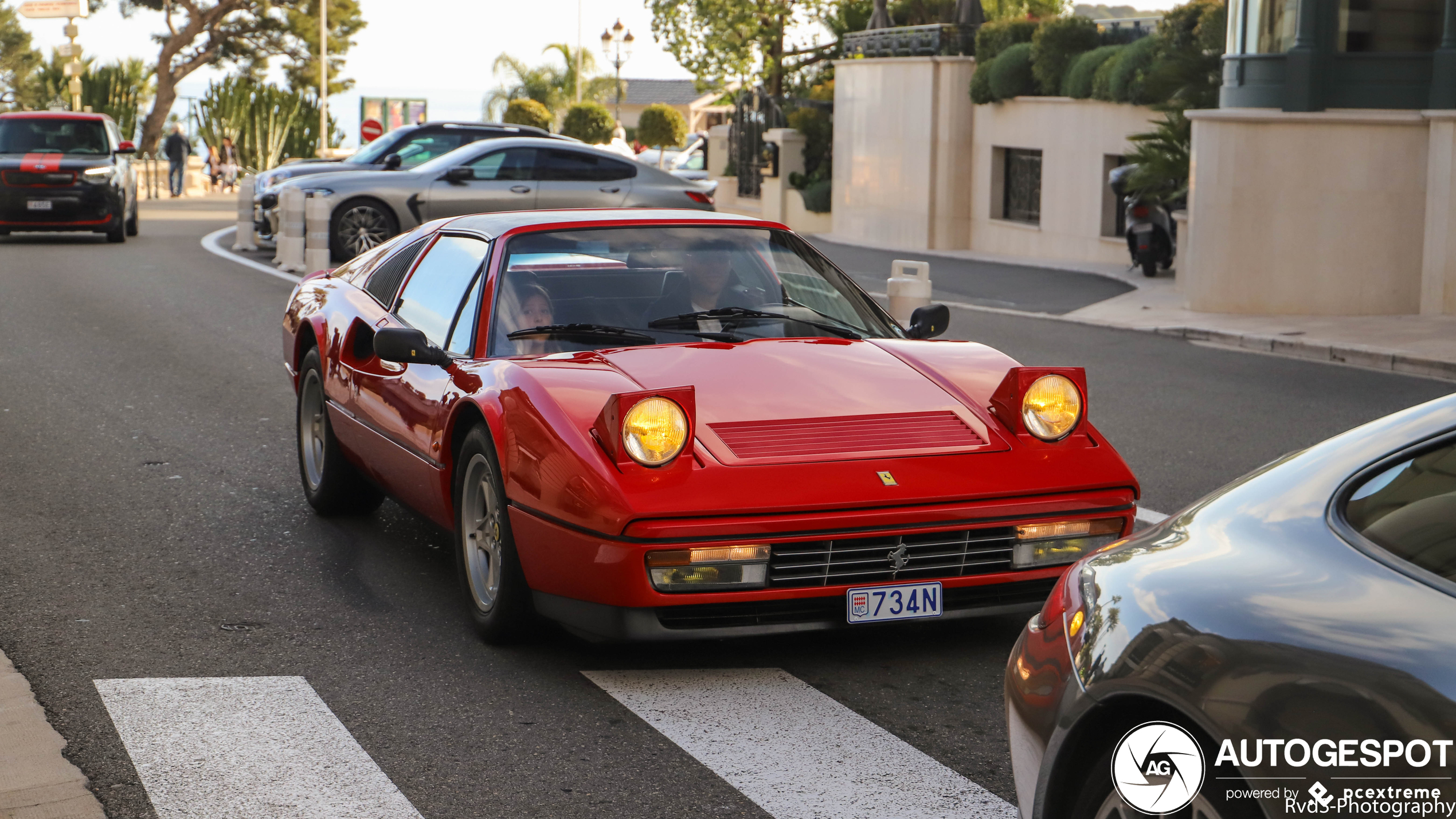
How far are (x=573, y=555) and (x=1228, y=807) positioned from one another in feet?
8.42

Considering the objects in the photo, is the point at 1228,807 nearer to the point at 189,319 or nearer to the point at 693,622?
the point at 693,622

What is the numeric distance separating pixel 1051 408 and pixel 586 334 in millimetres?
1569

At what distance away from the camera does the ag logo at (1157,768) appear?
2.45 metres

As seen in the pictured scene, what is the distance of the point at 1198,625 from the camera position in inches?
98.9

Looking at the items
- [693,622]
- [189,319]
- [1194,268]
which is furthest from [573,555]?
[1194,268]

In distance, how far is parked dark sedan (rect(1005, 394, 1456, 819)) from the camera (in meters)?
2.17

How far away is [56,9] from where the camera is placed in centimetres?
3966

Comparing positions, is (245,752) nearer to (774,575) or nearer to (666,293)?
(774,575)

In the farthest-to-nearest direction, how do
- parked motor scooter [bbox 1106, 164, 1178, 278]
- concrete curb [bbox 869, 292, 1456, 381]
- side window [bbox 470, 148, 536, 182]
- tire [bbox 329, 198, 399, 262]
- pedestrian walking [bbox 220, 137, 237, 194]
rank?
1. pedestrian walking [bbox 220, 137, 237, 194]
2. parked motor scooter [bbox 1106, 164, 1178, 278]
3. side window [bbox 470, 148, 536, 182]
4. tire [bbox 329, 198, 399, 262]
5. concrete curb [bbox 869, 292, 1456, 381]

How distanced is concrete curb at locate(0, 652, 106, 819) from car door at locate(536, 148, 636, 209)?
1526 cm

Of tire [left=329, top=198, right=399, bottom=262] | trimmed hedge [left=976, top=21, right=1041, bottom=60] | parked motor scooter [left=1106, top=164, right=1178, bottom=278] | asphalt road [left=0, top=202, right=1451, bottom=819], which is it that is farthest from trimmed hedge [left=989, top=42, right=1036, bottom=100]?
asphalt road [left=0, top=202, right=1451, bottom=819]

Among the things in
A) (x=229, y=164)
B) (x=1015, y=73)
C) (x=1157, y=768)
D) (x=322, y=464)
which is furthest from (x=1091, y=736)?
(x=229, y=164)
